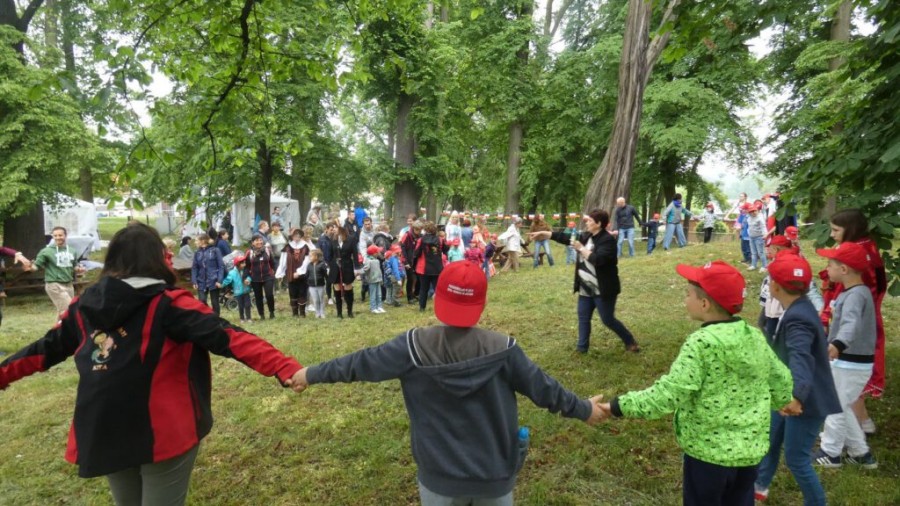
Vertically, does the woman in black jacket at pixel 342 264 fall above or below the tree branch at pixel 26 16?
below

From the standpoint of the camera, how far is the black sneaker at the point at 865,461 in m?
3.80

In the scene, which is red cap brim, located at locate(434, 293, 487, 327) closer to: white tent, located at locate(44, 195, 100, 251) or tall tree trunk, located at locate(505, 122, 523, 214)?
tall tree trunk, located at locate(505, 122, 523, 214)

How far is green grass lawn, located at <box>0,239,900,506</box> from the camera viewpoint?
12.4 feet

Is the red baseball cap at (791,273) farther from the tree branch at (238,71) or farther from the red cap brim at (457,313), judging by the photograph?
the tree branch at (238,71)

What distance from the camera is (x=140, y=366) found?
7.34ft

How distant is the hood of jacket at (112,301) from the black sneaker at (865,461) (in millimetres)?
4952

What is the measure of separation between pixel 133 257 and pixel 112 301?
0.27m

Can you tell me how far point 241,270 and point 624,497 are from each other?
8915 mm

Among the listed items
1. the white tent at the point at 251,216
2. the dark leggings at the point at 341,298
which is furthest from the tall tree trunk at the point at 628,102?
the white tent at the point at 251,216

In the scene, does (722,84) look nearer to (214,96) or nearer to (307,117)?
(307,117)

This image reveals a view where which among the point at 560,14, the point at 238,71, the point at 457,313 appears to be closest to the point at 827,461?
the point at 457,313

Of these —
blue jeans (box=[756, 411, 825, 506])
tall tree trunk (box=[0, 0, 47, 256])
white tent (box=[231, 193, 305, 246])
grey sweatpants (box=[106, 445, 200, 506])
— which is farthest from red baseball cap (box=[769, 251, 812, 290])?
white tent (box=[231, 193, 305, 246])

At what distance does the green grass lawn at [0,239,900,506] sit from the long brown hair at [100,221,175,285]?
7.54 feet

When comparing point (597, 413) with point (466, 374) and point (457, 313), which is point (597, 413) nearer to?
point (466, 374)
